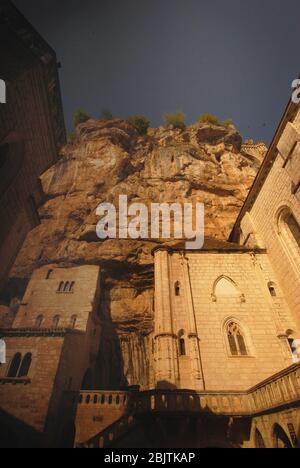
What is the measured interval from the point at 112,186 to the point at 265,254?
15718mm

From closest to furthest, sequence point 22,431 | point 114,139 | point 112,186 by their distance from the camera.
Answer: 1. point 22,431
2. point 112,186
3. point 114,139

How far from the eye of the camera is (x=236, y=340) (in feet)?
43.8

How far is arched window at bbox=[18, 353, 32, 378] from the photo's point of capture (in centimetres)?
1259

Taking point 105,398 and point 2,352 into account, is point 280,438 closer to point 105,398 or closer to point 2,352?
point 105,398

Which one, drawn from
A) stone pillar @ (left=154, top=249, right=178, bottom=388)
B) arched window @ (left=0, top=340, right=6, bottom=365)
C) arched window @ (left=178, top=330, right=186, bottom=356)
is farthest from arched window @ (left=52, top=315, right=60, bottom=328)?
arched window @ (left=178, top=330, right=186, bottom=356)

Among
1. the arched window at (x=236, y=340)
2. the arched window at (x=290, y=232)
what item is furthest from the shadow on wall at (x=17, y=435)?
the arched window at (x=290, y=232)

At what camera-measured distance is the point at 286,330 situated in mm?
13266

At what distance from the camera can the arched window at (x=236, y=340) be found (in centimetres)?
1295

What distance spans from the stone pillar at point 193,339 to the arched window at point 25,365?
836 centimetres

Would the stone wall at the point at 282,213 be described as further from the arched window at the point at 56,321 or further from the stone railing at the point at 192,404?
the arched window at the point at 56,321

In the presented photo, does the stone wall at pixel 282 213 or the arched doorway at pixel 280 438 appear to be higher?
the stone wall at pixel 282 213
